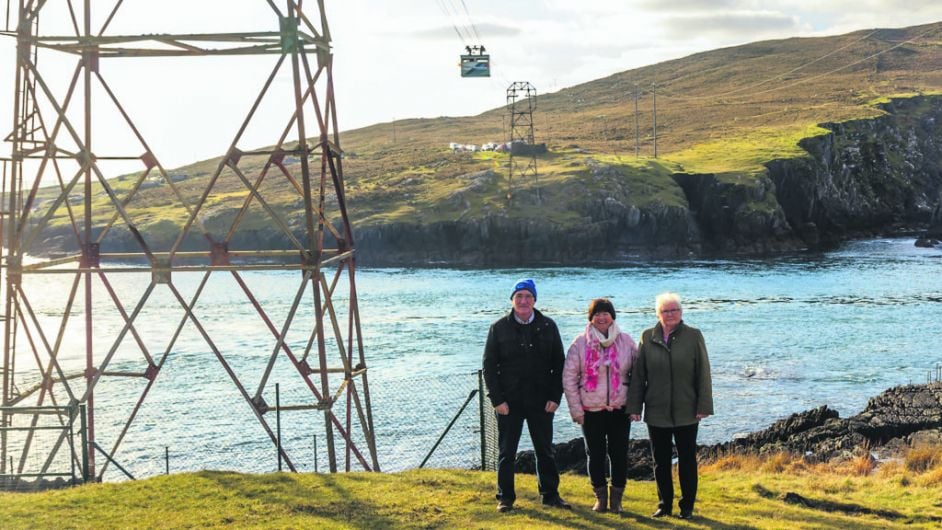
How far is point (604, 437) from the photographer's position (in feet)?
37.1

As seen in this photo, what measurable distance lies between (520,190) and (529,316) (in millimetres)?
101606

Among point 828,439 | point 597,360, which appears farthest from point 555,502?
point 828,439

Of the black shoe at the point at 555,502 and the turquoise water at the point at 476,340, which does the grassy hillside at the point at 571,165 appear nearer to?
the turquoise water at the point at 476,340

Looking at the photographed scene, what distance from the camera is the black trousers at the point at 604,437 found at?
11172 millimetres

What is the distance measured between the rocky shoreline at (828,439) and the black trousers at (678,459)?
923 cm

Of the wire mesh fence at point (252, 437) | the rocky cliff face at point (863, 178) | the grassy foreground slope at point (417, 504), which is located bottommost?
the wire mesh fence at point (252, 437)

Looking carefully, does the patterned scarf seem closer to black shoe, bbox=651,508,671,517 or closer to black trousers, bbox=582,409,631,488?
black trousers, bbox=582,409,631,488

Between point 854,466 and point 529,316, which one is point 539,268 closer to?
point 854,466

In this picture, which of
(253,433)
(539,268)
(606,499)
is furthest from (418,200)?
→ (606,499)

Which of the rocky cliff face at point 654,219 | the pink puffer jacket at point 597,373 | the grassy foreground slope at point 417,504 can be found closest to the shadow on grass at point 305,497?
the grassy foreground slope at point 417,504

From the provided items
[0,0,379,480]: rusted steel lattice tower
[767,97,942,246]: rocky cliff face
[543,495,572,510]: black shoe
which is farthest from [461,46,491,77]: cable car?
[767,97,942,246]: rocky cliff face

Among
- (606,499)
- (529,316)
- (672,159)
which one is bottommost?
(606,499)

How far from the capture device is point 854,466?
62.5 ft

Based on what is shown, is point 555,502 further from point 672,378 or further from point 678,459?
point 672,378
